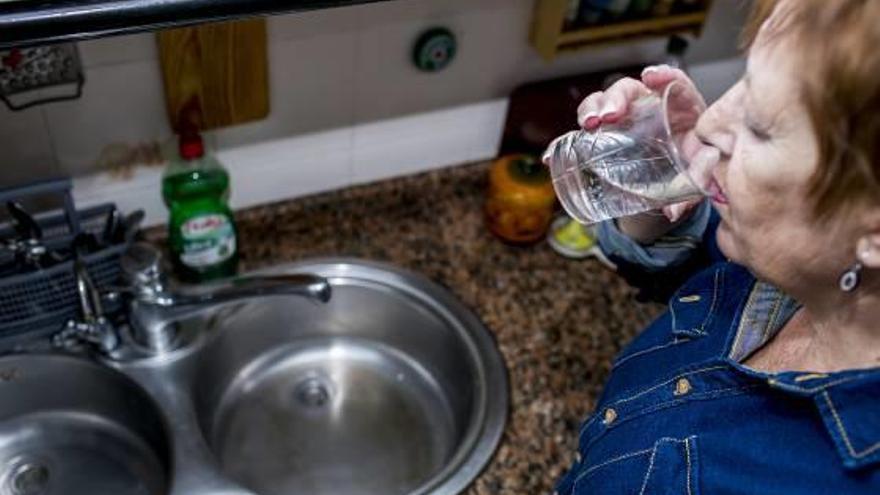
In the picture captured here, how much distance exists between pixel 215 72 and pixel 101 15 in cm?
47

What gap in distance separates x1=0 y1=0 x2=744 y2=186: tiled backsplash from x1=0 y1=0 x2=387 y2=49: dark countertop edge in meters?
0.41

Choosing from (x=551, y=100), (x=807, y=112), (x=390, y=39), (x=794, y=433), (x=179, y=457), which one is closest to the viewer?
(x=807, y=112)

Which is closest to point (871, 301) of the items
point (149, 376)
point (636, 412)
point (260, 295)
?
point (636, 412)

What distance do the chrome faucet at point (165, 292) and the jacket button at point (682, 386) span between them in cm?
52

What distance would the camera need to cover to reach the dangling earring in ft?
1.88

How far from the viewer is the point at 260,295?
1146mm

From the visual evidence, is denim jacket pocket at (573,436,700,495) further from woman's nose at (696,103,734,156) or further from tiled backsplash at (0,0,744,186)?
tiled backsplash at (0,0,744,186)

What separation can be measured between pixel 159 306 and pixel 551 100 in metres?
0.74

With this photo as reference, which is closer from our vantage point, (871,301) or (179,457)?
(871,301)

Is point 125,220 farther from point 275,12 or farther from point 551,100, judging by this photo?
point 551,100

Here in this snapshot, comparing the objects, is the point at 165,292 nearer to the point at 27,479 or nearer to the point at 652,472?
the point at 27,479

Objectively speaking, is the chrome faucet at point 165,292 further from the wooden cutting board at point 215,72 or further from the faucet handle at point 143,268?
the wooden cutting board at point 215,72

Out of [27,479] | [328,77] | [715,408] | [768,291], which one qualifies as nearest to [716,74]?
[328,77]

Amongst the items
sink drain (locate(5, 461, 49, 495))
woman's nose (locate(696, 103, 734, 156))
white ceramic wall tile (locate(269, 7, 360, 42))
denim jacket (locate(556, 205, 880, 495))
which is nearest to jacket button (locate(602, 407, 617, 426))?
denim jacket (locate(556, 205, 880, 495))
